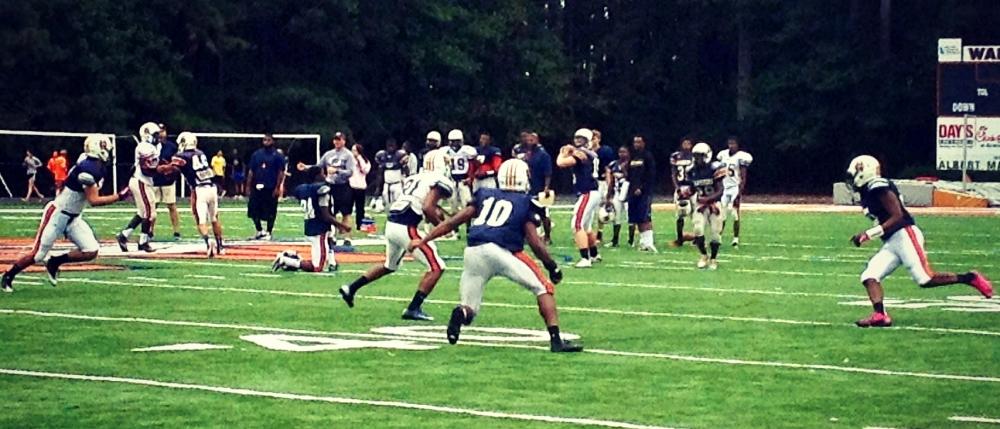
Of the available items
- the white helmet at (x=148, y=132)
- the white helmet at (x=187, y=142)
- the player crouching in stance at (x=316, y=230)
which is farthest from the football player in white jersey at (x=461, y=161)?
the player crouching in stance at (x=316, y=230)

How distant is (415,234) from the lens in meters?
17.8

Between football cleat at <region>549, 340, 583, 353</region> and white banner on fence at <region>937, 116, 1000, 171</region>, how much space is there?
108 ft

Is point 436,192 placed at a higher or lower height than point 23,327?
higher

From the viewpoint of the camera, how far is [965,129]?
4575 cm

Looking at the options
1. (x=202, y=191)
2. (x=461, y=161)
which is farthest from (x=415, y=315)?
(x=461, y=161)

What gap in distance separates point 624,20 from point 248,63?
45.5 ft

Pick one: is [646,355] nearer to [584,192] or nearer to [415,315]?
[415,315]

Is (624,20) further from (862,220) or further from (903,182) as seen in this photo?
(862,220)

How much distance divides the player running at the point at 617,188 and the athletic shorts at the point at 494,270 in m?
15.2

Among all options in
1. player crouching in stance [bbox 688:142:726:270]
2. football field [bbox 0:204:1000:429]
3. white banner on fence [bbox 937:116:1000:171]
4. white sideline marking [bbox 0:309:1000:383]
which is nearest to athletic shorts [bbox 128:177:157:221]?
football field [bbox 0:204:1000:429]

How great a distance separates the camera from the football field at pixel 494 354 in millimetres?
11406

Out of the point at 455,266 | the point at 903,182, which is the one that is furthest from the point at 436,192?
the point at 903,182

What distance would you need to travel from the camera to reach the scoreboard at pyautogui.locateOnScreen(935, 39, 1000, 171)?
45.5m

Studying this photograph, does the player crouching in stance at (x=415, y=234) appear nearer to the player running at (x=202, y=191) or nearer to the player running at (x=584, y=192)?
the player running at (x=584, y=192)
